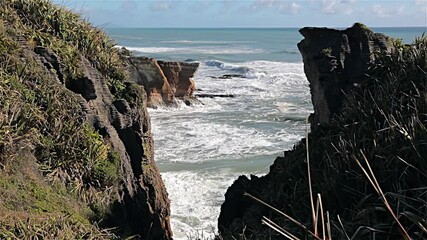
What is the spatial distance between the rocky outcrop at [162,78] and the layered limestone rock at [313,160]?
1793 cm

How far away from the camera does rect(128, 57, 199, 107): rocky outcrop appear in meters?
28.7

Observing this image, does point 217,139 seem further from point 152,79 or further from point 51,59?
point 51,59

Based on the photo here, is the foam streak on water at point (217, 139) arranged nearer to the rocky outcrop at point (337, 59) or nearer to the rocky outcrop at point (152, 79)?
the rocky outcrop at point (152, 79)

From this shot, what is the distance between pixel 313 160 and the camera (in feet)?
26.3

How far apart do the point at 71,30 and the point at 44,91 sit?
2.92 m

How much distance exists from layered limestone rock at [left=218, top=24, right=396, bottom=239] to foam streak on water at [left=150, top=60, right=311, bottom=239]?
0.99 m

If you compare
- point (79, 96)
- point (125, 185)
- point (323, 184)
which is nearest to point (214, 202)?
point (125, 185)

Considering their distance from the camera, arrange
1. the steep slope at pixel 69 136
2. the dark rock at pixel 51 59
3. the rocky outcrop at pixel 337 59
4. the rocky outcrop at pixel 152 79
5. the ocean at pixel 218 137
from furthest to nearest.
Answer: the rocky outcrop at pixel 152 79 → the ocean at pixel 218 137 → the rocky outcrop at pixel 337 59 → the dark rock at pixel 51 59 → the steep slope at pixel 69 136

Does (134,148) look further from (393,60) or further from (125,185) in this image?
(393,60)

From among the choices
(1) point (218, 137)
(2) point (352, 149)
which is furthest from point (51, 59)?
(1) point (218, 137)

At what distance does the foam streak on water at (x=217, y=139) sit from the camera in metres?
14.1

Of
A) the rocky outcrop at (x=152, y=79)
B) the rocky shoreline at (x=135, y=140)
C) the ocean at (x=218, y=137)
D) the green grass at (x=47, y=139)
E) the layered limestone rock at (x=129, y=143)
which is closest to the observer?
the rocky shoreline at (x=135, y=140)

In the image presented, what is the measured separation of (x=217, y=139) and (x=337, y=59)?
1165 cm

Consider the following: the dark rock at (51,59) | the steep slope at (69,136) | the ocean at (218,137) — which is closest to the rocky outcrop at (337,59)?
the ocean at (218,137)
